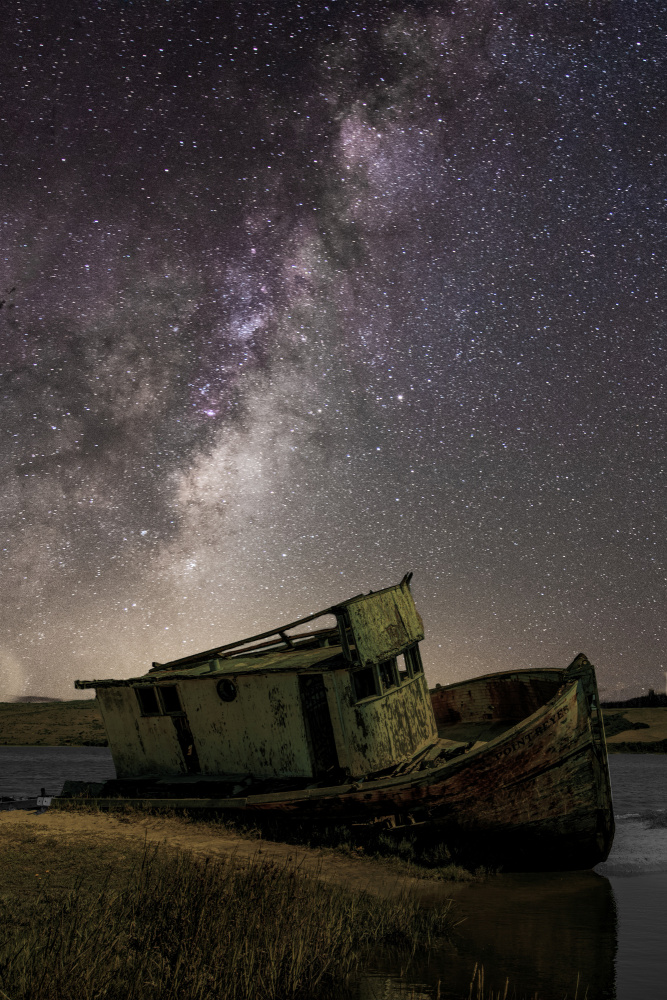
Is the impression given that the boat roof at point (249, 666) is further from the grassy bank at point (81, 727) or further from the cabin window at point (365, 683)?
the grassy bank at point (81, 727)

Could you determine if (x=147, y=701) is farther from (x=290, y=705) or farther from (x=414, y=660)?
(x=414, y=660)

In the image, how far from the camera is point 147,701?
15.0 m

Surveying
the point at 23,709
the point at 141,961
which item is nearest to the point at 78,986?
the point at 141,961

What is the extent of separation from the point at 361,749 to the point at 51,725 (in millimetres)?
72241

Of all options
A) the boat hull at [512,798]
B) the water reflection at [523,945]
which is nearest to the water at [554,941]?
the water reflection at [523,945]

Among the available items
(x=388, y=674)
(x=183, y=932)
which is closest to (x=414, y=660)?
(x=388, y=674)

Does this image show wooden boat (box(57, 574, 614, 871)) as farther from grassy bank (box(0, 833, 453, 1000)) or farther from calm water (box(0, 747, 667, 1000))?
grassy bank (box(0, 833, 453, 1000))

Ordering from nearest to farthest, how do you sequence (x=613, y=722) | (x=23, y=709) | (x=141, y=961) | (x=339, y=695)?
(x=141, y=961) < (x=339, y=695) < (x=613, y=722) < (x=23, y=709)

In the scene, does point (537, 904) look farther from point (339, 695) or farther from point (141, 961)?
point (141, 961)

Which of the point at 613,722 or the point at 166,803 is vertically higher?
the point at 166,803

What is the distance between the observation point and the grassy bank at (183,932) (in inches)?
206

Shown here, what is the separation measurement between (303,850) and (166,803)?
121 inches

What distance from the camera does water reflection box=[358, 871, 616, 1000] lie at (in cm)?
682

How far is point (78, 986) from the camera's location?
4961 millimetres
